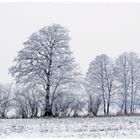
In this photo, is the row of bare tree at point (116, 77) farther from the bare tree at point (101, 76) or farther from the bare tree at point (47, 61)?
the bare tree at point (47, 61)

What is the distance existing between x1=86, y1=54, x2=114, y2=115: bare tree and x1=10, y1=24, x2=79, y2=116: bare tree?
15958 mm

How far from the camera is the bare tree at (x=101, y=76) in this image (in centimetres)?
5109

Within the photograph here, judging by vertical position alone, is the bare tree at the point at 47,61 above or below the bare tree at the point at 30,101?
above

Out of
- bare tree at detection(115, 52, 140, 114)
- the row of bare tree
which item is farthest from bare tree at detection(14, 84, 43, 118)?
bare tree at detection(115, 52, 140, 114)

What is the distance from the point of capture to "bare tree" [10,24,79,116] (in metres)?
33.9

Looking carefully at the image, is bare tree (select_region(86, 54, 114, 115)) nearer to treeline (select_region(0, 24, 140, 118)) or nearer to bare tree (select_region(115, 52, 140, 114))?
bare tree (select_region(115, 52, 140, 114))

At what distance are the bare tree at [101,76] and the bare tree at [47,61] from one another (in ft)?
52.4

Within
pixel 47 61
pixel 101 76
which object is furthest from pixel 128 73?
pixel 47 61

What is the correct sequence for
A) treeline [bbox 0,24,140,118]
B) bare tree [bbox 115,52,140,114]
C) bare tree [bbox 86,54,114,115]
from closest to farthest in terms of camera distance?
treeline [bbox 0,24,140,118], bare tree [bbox 115,52,140,114], bare tree [bbox 86,54,114,115]

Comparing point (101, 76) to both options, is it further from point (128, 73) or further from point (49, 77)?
point (49, 77)

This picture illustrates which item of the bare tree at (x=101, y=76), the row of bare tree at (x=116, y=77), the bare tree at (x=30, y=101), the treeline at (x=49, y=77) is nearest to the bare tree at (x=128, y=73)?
the row of bare tree at (x=116, y=77)

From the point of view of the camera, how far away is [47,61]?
3462cm

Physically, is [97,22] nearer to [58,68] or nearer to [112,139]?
[58,68]

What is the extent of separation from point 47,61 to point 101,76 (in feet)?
59.4
